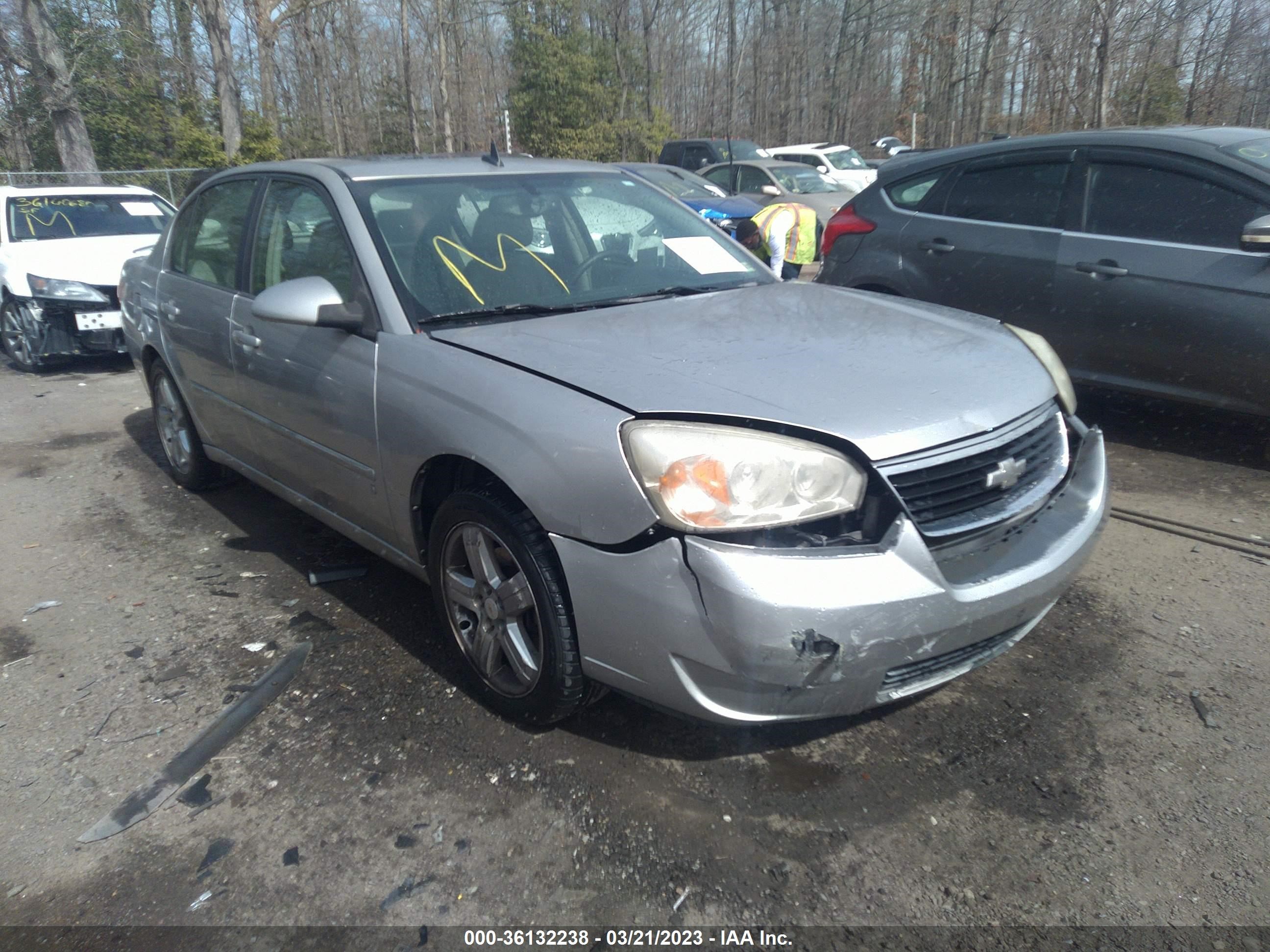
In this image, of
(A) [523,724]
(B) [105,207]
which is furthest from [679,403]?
(B) [105,207]

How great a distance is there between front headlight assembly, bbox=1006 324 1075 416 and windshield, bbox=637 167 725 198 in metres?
9.94

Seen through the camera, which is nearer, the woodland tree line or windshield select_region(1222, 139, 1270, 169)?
windshield select_region(1222, 139, 1270, 169)

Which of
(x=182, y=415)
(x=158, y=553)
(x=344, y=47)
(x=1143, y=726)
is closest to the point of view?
(x=1143, y=726)

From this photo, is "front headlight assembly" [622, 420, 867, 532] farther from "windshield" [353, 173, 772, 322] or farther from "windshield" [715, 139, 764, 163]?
"windshield" [715, 139, 764, 163]

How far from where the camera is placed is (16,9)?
65.2 feet

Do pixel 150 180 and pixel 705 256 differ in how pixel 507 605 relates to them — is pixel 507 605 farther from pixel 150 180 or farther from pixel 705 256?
pixel 150 180

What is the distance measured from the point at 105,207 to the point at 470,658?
9033 millimetres

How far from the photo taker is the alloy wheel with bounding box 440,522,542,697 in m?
2.83

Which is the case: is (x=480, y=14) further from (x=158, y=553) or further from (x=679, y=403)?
(x=679, y=403)

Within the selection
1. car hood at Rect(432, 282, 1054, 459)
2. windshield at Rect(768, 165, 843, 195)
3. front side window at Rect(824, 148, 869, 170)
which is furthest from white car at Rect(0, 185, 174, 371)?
front side window at Rect(824, 148, 869, 170)

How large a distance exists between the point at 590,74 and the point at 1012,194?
24.9m

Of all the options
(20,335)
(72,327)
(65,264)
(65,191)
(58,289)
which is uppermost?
(65,191)

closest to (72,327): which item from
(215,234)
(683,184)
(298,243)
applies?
(215,234)

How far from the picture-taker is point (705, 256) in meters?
3.96
